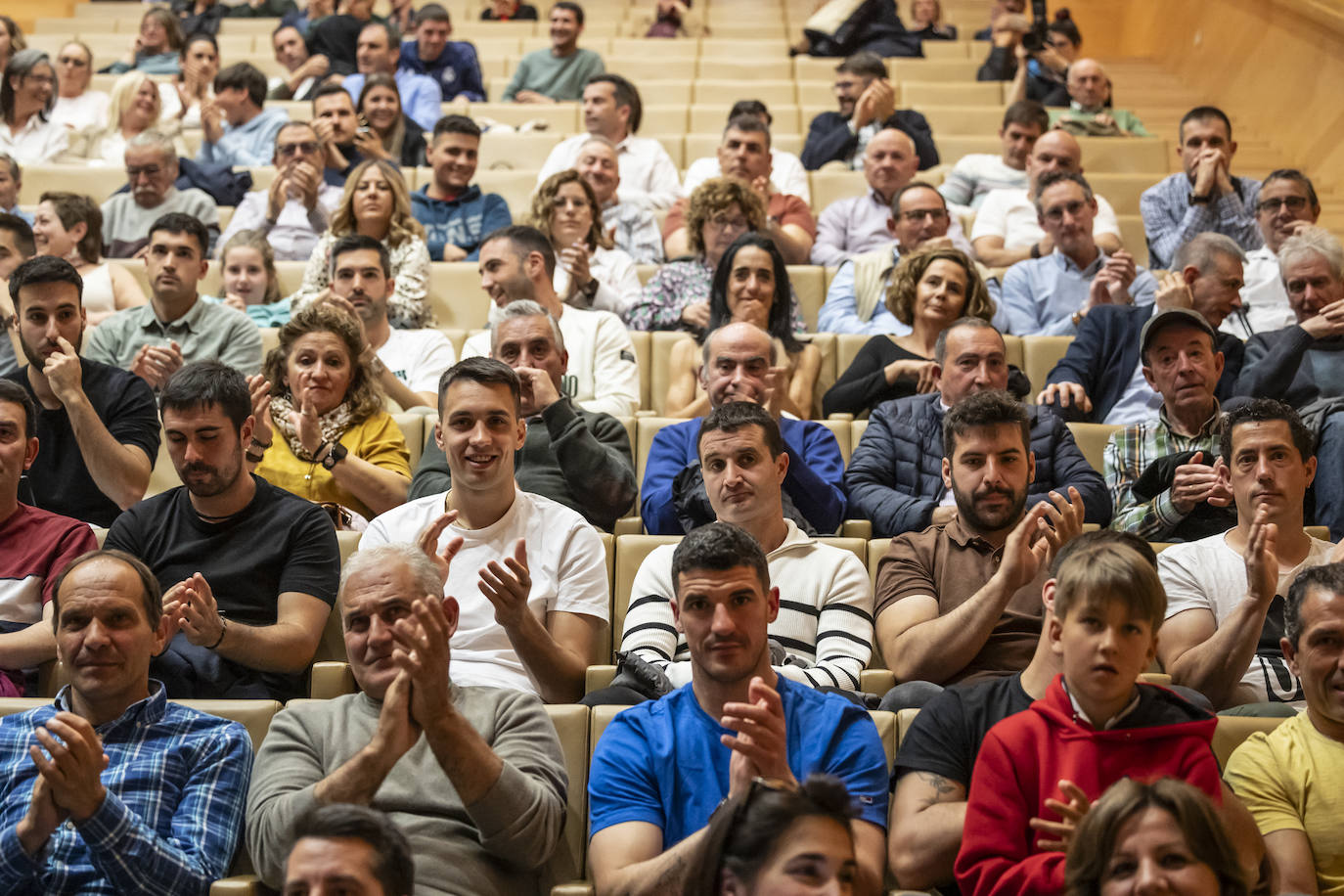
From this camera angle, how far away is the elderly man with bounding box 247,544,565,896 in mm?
1600

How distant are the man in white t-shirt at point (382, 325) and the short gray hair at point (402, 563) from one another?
4.16 feet

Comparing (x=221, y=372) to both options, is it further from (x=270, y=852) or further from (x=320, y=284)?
(x=320, y=284)

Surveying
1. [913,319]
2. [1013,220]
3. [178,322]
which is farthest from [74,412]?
[1013,220]

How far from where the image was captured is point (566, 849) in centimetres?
175

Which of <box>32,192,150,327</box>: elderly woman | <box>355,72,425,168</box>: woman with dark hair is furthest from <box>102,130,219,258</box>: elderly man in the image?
<box>355,72,425,168</box>: woman with dark hair

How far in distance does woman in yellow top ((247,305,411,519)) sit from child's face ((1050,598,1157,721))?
1.30 m

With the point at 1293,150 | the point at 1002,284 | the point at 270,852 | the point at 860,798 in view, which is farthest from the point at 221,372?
the point at 1293,150

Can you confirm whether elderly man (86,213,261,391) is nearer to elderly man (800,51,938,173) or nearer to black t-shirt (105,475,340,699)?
black t-shirt (105,475,340,699)

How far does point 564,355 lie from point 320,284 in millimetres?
956

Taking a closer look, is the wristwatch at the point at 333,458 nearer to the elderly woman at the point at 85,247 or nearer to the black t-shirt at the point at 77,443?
the black t-shirt at the point at 77,443

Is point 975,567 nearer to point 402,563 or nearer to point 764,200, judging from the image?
point 402,563

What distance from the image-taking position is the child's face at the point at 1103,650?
159 centimetres

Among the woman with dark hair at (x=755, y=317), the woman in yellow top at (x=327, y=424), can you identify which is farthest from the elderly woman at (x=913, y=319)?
the woman in yellow top at (x=327, y=424)

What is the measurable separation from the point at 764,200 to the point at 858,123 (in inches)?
36.3
